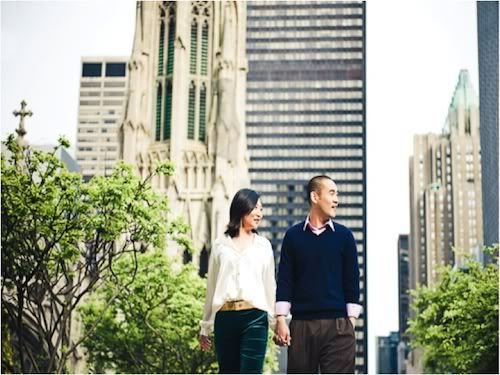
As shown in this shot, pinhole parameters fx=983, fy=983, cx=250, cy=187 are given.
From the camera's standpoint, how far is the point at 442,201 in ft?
427

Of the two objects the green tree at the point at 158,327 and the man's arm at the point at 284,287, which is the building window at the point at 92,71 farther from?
the man's arm at the point at 284,287

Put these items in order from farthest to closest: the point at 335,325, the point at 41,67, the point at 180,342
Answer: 1. the point at 180,342
2. the point at 41,67
3. the point at 335,325

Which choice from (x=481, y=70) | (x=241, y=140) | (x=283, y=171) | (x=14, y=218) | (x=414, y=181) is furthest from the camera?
(x=414, y=181)

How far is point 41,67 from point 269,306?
14862 millimetres

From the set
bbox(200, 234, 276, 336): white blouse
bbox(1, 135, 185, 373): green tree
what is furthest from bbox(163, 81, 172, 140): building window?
bbox(200, 234, 276, 336): white blouse

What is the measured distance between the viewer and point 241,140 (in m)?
62.2

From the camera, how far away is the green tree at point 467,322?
72.9 ft

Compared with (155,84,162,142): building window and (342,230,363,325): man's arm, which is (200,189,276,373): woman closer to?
(342,230,363,325): man's arm

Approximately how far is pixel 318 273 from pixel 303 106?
4381 inches

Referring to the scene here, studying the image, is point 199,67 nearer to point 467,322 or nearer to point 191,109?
point 191,109

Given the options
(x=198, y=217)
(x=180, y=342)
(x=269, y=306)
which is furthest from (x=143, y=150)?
(x=269, y=306)

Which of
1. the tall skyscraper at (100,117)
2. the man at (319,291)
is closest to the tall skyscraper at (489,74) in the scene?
the man at (319,291)

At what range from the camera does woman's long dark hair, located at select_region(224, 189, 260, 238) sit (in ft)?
23.2

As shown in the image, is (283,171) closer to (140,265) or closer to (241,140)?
(241,140)
